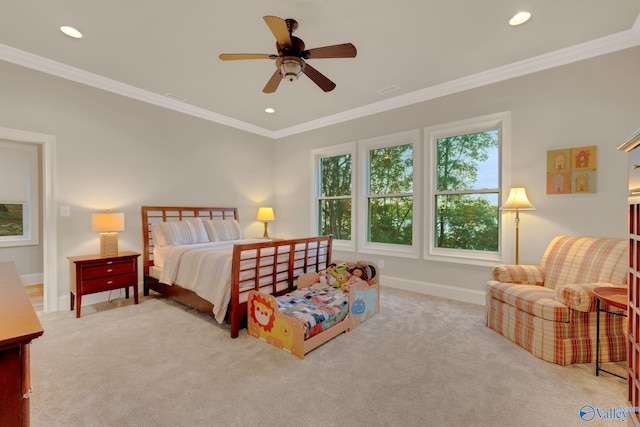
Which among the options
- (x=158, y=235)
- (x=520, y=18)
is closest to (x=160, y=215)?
(x=158, y=235)

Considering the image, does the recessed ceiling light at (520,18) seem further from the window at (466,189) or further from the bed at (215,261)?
the bed at (215,261)

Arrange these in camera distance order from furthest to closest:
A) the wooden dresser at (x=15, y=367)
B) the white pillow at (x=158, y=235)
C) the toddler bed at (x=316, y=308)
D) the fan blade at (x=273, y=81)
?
the white pillow at (x=158, y=235), the fan blade at (x=273, y=81), the toddler bed at (x=316, y=308), the wooden dresser at (x=15, y=367)

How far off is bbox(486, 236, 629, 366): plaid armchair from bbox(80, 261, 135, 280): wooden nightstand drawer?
4.18 meters

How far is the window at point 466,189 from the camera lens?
356cm

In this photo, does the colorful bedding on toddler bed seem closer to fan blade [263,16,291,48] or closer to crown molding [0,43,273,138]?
fan blade [263,16,291,48]

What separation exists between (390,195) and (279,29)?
9.84ft

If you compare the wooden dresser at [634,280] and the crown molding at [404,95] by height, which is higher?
the crown molding at [404,95]

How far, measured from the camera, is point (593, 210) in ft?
9.40

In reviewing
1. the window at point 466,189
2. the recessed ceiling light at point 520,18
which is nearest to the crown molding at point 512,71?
the window at point 466,189

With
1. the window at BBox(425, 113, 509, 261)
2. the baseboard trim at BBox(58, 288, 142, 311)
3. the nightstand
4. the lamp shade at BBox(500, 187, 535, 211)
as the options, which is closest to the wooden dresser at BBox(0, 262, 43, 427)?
the nightstand

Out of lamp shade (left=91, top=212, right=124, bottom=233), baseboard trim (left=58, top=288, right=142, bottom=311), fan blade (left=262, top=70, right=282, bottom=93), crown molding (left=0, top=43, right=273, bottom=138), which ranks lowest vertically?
baseboard trim (left=58, top=288, right=142, bottom=311)

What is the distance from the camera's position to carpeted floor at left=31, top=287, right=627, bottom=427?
163 cm

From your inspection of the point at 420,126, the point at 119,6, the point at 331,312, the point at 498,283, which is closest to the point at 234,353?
the point at 331,312

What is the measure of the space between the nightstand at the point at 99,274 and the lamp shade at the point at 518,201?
14.9ft
